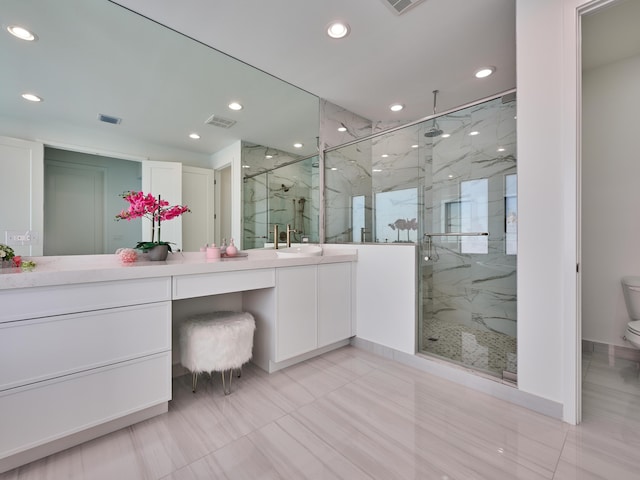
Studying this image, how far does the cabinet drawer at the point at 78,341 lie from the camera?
3.85ft

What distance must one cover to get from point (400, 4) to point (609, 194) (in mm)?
2341

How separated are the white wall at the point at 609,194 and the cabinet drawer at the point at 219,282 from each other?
2.81 metres

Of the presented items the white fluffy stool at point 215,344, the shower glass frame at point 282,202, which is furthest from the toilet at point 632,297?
the white fluffy stool at point 215,344

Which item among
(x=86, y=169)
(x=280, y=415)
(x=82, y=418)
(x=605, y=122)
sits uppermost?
(x=605, y=122)

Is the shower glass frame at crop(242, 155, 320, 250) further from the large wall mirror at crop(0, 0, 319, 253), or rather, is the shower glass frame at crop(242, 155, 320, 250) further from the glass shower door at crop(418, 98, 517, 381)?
the glass shower door at crop(418, 98, 517, 381)

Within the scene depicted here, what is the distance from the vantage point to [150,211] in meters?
1.90

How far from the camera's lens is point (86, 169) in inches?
67.2

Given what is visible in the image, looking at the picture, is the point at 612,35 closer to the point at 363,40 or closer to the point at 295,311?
the point at 363,40

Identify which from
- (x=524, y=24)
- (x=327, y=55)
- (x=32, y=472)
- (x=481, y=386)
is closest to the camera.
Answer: (x=32, y=472)

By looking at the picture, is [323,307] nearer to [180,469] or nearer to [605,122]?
[180,469]

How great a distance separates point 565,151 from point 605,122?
4.97 ft

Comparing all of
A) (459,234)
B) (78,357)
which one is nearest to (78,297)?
(78,357)

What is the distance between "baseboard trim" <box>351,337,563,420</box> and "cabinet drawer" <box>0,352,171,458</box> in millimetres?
1677

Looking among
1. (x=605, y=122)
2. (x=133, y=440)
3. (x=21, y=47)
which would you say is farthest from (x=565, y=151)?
(x=21, y=47)
